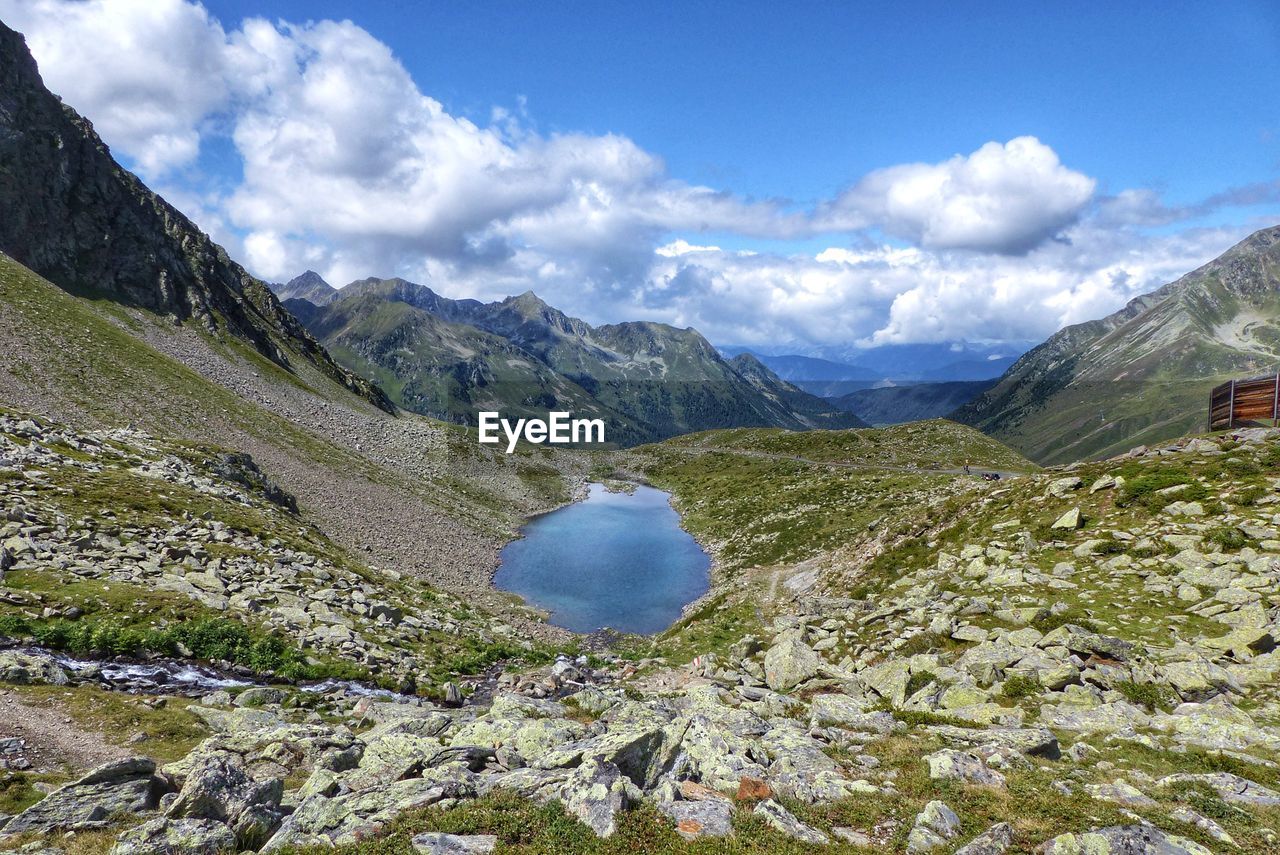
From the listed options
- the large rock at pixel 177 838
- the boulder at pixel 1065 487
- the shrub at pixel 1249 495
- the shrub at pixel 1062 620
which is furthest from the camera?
the boulder at pixel 1065 487

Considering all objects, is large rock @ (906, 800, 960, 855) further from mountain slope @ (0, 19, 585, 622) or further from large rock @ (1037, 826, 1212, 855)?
mountain slope @ (0, 19, 585, 622)

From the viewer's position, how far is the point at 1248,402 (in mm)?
39688

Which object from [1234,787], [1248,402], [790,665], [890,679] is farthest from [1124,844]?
[1248,402]

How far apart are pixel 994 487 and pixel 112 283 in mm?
154610

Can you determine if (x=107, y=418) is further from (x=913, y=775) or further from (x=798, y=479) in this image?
(x=798, y=479)

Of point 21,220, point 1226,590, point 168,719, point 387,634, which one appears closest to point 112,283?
point 21,220

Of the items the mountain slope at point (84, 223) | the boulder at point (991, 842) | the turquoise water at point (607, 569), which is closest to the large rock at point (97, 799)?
the boulder at point (991, 842)

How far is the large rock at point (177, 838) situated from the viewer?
10.7m

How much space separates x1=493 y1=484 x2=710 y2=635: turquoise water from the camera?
59594 millimetres

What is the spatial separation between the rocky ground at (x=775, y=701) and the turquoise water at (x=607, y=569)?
713 inches

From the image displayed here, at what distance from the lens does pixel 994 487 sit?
42.2 meters

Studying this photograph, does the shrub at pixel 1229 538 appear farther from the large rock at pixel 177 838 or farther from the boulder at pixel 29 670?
the boulder at pixel 29 670

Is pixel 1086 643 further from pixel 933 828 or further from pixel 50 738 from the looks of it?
pixel 50 738

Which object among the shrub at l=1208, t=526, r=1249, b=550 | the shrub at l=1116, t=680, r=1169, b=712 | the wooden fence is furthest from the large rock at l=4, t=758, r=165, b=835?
the wooden fence
